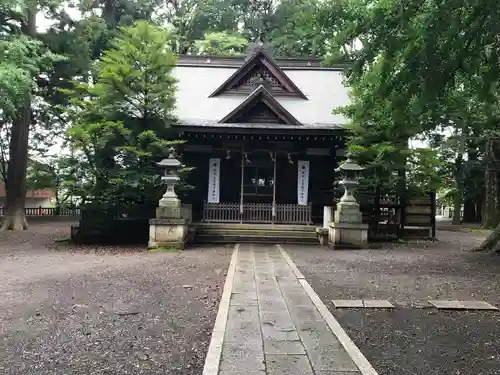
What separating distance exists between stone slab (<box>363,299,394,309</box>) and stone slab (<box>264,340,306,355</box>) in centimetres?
201

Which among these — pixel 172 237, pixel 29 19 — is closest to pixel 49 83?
pixel 29 19

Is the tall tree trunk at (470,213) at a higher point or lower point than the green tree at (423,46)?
lower

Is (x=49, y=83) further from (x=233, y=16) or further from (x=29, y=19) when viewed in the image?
(x=233, y=16)

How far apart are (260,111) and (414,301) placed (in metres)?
11.6

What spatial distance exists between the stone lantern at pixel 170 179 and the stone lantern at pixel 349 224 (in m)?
4.73

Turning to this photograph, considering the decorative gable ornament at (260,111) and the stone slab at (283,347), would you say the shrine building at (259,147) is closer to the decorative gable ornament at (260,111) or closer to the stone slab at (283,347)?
the decorative gable ornament at (260,111)

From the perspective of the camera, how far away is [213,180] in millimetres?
16516

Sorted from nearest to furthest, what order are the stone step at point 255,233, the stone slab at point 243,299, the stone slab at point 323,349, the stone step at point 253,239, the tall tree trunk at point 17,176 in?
the stone slab at point 323,349 < the stone slab at point 243,299 < the stone step at point 253,239 < the stone step at point 255,233 < the tall tree trunk at point 17,176

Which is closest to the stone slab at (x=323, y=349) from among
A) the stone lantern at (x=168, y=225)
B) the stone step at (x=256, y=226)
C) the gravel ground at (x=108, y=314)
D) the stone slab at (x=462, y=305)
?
the gravel ground at (x=108, y=314)

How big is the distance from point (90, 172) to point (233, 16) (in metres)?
22.6

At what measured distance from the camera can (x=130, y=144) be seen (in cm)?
1305

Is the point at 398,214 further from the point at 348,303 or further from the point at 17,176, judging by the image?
the point at 17,176

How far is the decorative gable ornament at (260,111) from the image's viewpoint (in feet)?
52.5

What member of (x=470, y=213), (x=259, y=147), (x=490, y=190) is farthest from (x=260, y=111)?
(x=470, y=213)
